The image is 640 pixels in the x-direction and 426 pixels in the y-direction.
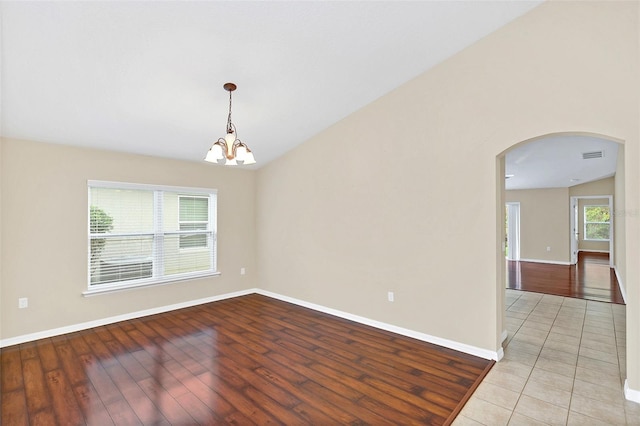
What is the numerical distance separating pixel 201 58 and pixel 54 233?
2.99 m

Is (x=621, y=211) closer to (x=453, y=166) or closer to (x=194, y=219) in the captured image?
(x=453, y=166)

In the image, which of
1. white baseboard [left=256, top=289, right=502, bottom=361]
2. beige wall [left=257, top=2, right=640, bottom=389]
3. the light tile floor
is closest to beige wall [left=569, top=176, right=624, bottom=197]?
the light tile floor

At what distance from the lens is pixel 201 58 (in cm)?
274

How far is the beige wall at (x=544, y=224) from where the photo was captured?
8633mm

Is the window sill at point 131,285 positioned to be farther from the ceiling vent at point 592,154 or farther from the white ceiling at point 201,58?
the ceiling vent at point 592,154

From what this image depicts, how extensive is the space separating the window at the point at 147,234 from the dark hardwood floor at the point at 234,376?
2.66 ft

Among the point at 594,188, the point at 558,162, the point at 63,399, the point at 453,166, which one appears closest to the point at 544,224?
the point at 594,188

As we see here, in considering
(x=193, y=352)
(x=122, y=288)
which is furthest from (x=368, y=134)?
(x=122, y=288)

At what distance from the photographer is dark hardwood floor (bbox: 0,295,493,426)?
2.26m

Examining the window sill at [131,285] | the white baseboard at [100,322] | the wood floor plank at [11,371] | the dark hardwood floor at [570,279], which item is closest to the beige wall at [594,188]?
the dark hardwood floor at [570,279]

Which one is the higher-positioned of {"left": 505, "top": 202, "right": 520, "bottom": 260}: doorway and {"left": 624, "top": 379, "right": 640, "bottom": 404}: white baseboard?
{"left": 505, "top": 202, "right": 520, "bottom": 260}: doorway

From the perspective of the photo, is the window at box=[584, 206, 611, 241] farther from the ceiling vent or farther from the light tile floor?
the light tile floor

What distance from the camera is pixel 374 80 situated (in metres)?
3.57

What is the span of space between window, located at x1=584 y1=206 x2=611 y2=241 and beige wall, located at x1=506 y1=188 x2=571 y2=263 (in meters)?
3.70
